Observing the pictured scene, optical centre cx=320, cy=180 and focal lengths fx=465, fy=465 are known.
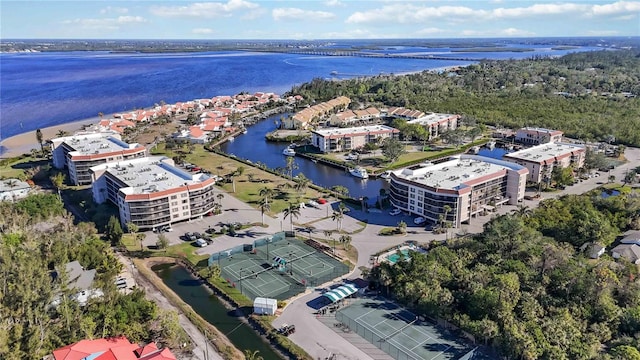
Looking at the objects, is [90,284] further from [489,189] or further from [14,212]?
[489,189]

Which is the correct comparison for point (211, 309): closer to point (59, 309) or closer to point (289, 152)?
point (59, 309)

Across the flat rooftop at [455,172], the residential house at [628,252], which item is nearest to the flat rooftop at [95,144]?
the flat rooftop at [455,172]

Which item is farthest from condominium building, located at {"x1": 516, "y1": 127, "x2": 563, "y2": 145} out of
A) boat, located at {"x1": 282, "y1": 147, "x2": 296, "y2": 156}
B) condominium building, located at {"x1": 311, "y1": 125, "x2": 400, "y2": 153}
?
boat, located at {"x1": 282, "y1": 147, "x2": 296, "y2": 156}

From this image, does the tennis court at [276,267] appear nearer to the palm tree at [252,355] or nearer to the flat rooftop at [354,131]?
the palm tree at [252,355]

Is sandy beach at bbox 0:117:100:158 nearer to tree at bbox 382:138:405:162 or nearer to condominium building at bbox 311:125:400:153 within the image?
condominium building at bbox 311:125:400:153

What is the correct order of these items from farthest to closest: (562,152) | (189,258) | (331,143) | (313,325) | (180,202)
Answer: (331,143) → (562,152) → (180,202) → (189,258) → (313,325)

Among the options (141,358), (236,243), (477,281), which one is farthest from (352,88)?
(141,358)
